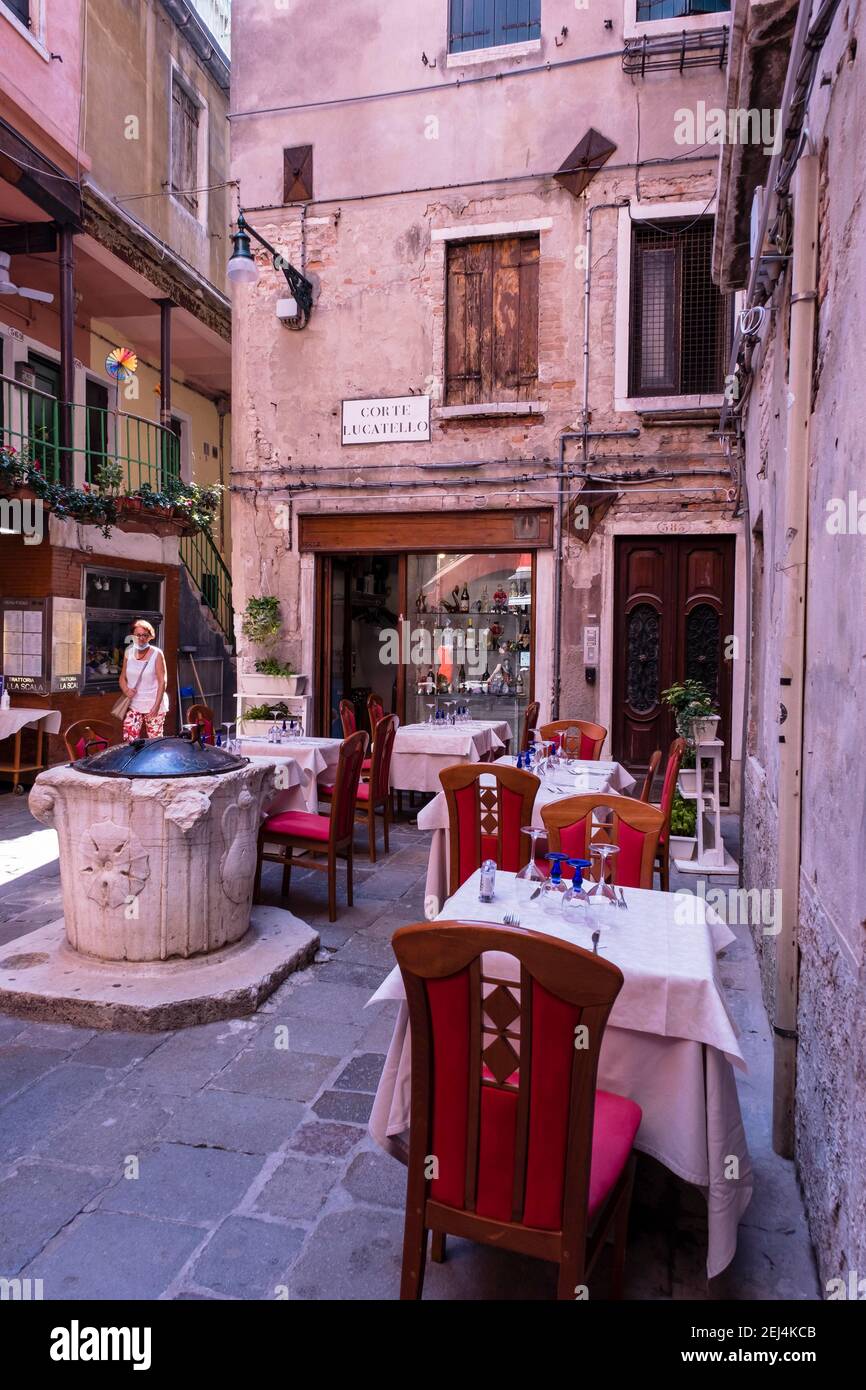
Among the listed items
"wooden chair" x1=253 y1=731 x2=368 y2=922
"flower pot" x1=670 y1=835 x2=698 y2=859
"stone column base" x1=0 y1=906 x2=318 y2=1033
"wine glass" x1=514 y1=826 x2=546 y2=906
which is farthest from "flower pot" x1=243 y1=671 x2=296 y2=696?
"wine glass" x1=514 y1=826 x2=546 y2=906

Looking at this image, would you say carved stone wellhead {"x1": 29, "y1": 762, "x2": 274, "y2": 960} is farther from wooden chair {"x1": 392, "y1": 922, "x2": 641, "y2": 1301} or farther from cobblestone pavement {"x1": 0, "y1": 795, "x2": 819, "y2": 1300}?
wooden chair {"x1": 392, "y1": 922, "x2": 641, "y2": 1301}

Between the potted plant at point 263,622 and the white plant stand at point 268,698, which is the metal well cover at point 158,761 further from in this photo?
the potted plant at point 263,622

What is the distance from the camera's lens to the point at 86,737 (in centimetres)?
664

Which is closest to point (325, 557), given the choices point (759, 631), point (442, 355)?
point (442, 355)

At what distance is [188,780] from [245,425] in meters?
7.65

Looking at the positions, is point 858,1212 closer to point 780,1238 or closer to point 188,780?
point 780,1238

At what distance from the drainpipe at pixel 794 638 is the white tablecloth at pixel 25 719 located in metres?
8.63

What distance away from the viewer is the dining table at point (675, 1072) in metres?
2.39

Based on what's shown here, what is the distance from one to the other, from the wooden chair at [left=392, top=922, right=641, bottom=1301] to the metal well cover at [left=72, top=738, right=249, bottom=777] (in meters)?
2.59

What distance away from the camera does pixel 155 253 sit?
13000 mm

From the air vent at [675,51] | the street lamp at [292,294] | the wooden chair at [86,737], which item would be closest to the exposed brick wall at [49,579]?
the street lamp at [292,294]

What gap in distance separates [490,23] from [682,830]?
29.5 ft

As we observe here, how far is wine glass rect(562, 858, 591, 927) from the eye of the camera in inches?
113

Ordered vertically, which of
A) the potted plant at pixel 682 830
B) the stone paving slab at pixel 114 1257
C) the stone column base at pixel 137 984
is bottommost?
the stone paving slab at pixel 114 1257
